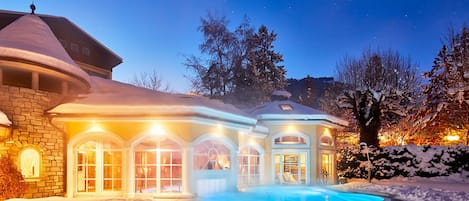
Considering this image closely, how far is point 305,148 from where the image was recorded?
19.2 meters

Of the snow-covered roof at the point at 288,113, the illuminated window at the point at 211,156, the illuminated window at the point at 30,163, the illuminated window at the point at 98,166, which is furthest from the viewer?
the snow-covered roof at the point at 288,113

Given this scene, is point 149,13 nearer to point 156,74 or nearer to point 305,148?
point 156,74

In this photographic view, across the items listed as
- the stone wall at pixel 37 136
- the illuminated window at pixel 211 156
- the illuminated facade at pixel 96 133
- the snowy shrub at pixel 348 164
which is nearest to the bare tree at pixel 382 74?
the snowy shrub at pixel 348 164

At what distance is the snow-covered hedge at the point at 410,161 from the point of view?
65.8 feet

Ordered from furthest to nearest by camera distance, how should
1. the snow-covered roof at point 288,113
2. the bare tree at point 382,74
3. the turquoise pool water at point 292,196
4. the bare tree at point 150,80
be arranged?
1. the bare tree at point 150,80
2. the bare tree at point 382,74
3. the snow-covered roof at point 288,113
4. the turquoise pool water at point 292,196

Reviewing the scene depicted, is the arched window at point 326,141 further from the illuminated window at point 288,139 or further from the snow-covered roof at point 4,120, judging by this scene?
the snow-covered roof at point 4,120

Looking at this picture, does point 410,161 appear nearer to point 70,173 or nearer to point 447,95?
point 447,95

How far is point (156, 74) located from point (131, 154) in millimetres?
32945

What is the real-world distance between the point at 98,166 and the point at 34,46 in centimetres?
402

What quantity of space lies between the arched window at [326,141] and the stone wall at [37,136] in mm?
11176

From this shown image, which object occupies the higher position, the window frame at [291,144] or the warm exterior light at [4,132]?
the warm exterior light at [4,132]

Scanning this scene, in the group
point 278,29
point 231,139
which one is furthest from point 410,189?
point 278,29

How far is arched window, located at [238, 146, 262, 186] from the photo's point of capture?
18064 millimetres

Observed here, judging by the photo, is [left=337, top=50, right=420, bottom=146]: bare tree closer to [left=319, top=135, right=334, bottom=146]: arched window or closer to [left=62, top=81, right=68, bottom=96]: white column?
[left=319, top=135, right=334, bottom=146]: arched window
